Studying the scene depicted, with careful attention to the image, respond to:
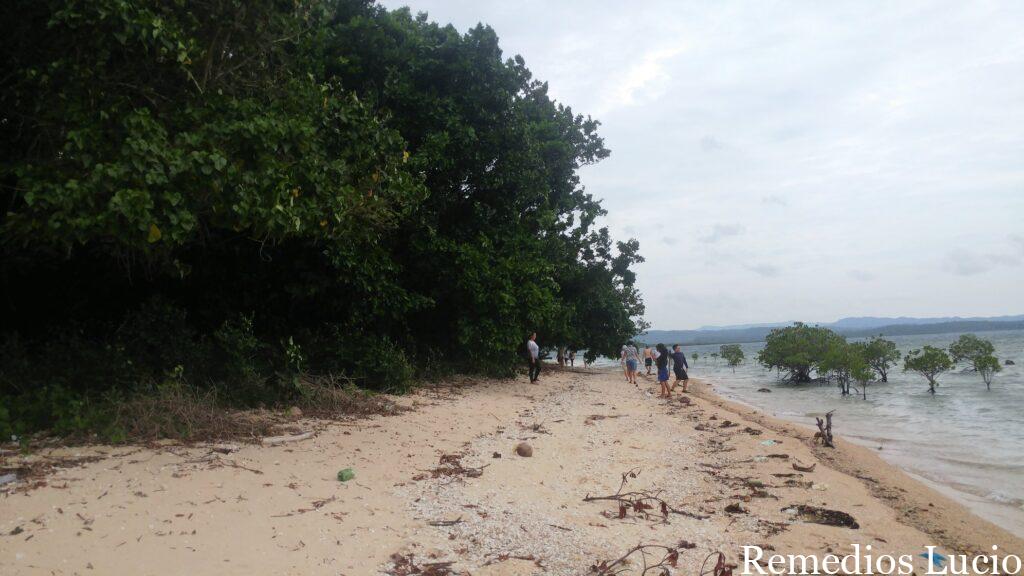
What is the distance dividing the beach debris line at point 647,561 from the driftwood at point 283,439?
171 inches

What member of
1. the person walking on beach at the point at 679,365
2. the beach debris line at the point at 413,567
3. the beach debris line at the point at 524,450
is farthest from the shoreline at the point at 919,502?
the person walking on beach at the point at 679,365

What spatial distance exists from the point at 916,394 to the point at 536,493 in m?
23.5

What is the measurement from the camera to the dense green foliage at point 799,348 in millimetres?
29734

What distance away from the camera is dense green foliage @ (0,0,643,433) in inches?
235

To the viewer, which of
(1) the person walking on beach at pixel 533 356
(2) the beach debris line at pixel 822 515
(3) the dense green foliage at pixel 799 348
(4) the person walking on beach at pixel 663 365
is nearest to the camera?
(2) the beach debris line at pixel 822 515

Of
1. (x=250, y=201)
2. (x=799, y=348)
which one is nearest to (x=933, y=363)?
(x=799, y=348)

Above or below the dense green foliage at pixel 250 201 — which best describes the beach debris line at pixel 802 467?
below

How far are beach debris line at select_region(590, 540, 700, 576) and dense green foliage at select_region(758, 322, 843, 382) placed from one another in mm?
26951

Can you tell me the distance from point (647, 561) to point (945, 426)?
14463 mm

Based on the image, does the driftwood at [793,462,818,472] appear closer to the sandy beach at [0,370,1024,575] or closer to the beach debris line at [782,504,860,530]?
the sandy beach at [0,370,1024,575]

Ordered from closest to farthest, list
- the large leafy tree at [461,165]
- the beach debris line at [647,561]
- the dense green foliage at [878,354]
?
the beach debris line at [647,561] → the large leafy tree at [461,165] → the dense green foliage at [878,354]

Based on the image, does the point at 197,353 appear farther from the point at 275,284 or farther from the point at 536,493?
the point at 536,493

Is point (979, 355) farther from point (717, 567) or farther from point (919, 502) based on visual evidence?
point (717, 567)

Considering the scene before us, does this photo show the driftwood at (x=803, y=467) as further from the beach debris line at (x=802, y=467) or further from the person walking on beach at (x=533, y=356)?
the person walking on beach at (x=533, y=356)
